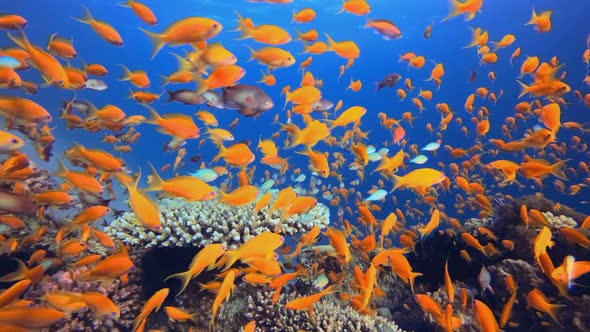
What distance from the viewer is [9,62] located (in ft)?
15.6

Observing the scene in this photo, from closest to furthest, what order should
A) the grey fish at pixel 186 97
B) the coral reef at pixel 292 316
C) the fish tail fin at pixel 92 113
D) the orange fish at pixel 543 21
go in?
the coral reef at pixel 292 316, the grey fish at pixel 186 97, the fish tail fin at pixel 92 113, the orange fish at pixel 543 21

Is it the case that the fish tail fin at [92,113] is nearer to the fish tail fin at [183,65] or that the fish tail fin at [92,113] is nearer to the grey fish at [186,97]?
the grey fish at [186,97]

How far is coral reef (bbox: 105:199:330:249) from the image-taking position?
17.2 feet

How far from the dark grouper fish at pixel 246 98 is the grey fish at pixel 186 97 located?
526 millimetres

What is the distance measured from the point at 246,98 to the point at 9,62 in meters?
3.63

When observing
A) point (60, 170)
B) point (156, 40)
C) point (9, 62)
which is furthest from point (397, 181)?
point (9, 62)

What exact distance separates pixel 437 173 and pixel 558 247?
2694mm

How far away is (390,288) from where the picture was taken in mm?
6918

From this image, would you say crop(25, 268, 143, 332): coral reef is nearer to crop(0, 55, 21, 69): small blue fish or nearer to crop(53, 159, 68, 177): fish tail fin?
crop(53, 159, 68, 177): fish tail fin

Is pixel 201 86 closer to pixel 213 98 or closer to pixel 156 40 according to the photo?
pixel 213 98

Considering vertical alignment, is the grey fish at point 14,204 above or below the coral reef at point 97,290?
above

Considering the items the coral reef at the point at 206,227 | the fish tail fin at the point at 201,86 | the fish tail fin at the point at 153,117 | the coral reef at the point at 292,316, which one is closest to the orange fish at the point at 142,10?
the fish tail fin at the point at 201,86

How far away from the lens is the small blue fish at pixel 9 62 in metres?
4.73

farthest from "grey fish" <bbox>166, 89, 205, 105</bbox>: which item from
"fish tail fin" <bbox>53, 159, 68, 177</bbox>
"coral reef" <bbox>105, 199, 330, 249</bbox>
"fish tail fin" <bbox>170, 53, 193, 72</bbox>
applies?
"coral reef" <bbox>105, 199, 330, 249</bbox>
